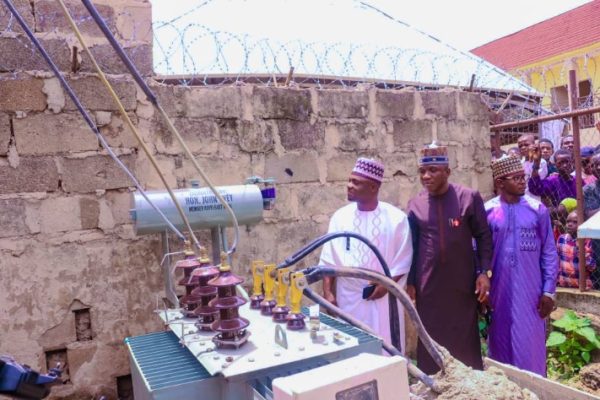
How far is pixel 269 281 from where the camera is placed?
1.77 meters

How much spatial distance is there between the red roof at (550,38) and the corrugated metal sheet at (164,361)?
17.8m

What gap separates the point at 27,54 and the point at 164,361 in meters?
2.41

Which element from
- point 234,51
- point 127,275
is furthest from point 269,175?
point 127,275

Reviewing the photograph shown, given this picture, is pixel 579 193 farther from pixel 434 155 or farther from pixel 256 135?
pixel 256 135

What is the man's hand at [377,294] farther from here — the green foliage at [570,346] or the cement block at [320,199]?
the green foliage at [570,346]

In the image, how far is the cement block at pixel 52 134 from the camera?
3057 mm

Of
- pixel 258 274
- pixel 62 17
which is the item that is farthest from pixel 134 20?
pixel 258 274

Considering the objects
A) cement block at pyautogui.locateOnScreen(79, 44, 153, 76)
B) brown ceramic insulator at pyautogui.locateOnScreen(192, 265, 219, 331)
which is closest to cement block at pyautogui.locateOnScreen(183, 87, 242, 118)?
cement block at pyautogui.locateOnScreen(79, 44, 153, 76)

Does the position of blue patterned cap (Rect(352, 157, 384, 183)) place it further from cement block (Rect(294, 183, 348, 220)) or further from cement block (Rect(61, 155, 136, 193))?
cement block (Rect(61, 155, 136, 193))

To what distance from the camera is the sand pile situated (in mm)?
1670

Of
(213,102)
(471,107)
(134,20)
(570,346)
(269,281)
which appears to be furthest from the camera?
(471,107)

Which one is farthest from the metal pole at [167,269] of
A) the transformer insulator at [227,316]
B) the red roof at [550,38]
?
the red roof at [550,38]

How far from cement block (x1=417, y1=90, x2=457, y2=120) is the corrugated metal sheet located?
131 inches

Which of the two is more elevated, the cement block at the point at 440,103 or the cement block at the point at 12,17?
the cement block at the point at 12,17
